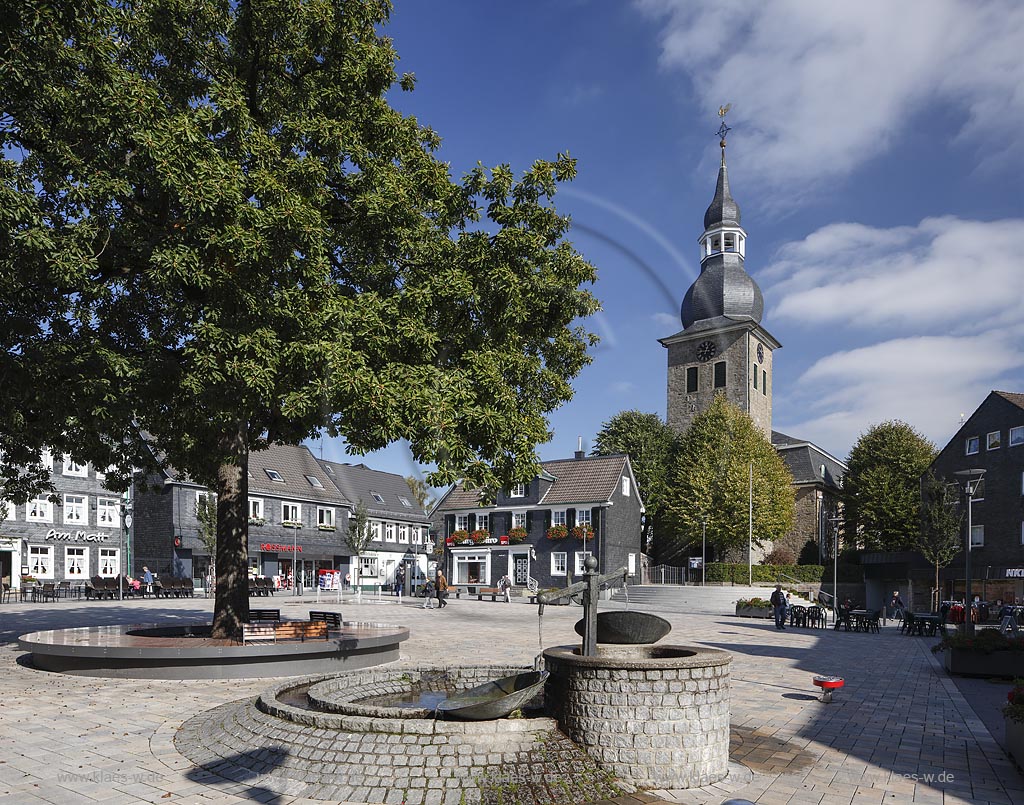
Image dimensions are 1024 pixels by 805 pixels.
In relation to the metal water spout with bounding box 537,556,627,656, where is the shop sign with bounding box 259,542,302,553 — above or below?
below

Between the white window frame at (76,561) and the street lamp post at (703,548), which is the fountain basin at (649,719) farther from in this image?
the street lamp post at (703,548)

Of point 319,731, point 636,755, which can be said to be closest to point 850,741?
point 636,755

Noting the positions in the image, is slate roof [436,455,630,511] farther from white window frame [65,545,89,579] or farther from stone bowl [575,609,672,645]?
stone bowl [575,609,672,645]

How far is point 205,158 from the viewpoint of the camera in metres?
11.9

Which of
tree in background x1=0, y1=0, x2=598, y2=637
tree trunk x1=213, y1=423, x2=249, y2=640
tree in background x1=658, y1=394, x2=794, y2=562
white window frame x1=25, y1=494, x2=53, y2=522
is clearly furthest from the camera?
tree in background x1=658, y1=394, x2=794, y2=562

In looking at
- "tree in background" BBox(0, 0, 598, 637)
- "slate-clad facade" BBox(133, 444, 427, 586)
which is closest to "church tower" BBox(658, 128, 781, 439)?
"slate-clad facade" BBox(133, 444, 427, 586)

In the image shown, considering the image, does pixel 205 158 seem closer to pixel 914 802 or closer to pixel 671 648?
pixel 671 648

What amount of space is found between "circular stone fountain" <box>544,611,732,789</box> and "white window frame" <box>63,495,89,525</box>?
47.2 metres

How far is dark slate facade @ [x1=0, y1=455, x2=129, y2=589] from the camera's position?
44.4 m

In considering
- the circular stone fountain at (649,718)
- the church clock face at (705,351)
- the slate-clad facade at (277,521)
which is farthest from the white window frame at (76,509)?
the church clock face at (705,351)

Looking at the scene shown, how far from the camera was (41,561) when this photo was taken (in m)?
45.8

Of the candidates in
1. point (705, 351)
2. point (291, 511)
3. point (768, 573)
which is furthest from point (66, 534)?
point (705, 351)

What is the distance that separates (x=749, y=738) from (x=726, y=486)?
2066 inches

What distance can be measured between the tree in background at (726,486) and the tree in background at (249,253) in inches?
1856
